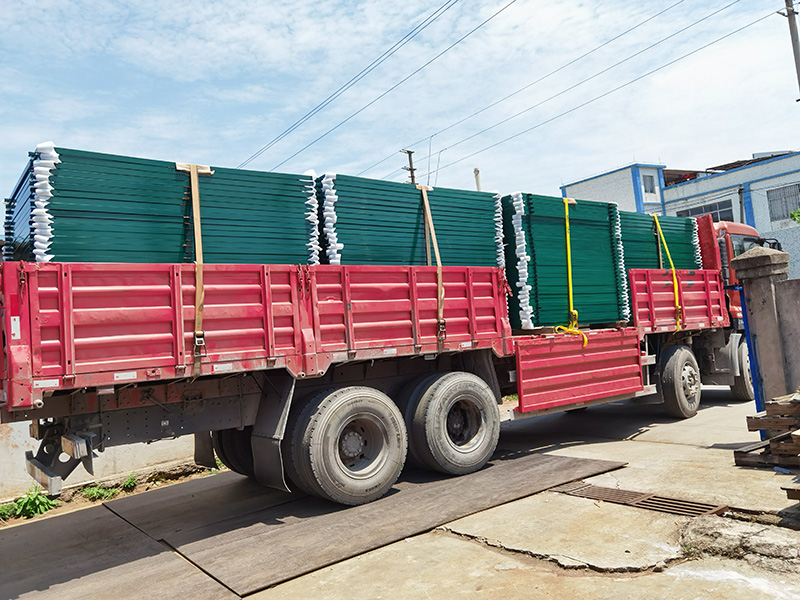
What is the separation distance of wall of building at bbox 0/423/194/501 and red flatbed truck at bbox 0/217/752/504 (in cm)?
174

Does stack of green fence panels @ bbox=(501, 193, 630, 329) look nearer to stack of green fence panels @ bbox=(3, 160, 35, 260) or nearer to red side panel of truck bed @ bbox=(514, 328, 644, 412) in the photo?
red side panel of truck bed @ bbox=(514, 328, 644, 412)

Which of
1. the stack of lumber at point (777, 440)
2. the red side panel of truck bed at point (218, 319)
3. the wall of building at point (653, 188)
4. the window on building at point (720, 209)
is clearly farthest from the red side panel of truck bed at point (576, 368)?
the wall of building at point (653, 188)

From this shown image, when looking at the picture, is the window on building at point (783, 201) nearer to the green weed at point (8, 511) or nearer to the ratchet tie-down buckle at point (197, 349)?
the ratchet tie-down buckle at point (197, 349)

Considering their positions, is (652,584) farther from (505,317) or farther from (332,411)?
(505,317)

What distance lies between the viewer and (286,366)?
5.98m

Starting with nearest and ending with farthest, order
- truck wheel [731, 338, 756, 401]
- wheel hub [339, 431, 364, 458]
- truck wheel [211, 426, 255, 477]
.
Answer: wheel hub [339, 431, 364, 458] < truck wheel [211, 426, 255, 477] < truck wheel [731, 338, 756, 401]

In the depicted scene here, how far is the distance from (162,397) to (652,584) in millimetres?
4227

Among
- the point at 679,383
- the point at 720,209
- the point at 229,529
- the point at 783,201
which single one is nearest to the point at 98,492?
the point at 229,529

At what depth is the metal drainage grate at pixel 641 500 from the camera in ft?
17.2

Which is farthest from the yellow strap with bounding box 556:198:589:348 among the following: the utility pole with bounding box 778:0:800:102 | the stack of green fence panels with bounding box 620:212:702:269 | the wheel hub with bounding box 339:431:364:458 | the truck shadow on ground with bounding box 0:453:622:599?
the utility pole with bounding box 778:0:800:102

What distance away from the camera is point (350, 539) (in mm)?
5215

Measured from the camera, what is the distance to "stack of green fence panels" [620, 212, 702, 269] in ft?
33.8

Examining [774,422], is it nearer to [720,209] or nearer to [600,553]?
[600,553]

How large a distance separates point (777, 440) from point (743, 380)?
5778 millimetres
